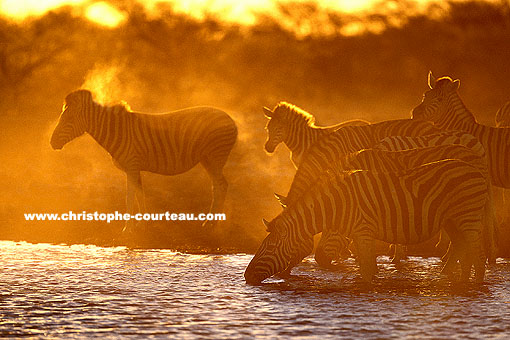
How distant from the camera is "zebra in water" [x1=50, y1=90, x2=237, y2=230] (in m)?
15.7

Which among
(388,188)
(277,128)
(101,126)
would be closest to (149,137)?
(101,126)

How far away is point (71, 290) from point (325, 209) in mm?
2515

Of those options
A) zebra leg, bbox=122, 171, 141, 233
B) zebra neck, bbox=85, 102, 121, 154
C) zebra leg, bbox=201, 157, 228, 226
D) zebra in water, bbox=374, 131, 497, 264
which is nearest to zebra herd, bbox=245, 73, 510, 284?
zebra in water, bbox=374, 131, 497, 264

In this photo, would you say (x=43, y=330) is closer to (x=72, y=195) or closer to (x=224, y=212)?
(x=224, y=212)

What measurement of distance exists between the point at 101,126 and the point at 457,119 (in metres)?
5.37

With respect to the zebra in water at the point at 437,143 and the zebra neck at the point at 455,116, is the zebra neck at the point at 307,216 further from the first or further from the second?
the zebra neck at the point at 455,116

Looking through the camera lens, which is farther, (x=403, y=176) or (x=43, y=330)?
(x=403, y=176)

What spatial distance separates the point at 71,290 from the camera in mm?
9711

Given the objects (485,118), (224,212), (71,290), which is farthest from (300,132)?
(485,118)

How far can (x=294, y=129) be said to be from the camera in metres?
14.3

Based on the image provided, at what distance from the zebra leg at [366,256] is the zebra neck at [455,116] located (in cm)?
467

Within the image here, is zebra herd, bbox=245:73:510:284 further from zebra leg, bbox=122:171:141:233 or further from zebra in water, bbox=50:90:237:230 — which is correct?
zebra in water, bbox=50:90:237:230

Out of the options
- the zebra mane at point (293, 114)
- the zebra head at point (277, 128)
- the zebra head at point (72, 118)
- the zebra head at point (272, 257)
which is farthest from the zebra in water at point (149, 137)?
the zebra head at point (272, 257)

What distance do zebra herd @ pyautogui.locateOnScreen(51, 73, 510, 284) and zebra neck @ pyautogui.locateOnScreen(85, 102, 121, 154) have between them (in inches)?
30.6
